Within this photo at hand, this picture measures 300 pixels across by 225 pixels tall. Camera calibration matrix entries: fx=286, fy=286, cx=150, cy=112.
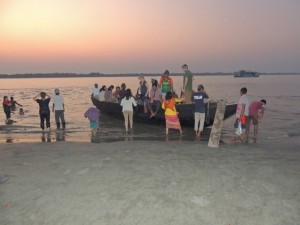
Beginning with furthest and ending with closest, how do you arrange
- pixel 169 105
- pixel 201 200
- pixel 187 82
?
pixel 187 82
pixel 169 105
pixel 201 200

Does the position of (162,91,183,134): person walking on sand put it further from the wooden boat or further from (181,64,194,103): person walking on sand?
the wooden boat

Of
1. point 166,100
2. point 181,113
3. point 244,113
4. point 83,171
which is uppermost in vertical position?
→ point 166,100

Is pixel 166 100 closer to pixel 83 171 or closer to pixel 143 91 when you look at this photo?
pixel 143 91

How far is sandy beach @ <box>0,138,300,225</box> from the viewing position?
408 cm

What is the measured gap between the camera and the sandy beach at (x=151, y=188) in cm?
408

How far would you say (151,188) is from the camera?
193 inches

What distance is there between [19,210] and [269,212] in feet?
12.2

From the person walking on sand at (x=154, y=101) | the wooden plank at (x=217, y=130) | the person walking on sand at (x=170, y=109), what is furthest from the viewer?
the person walking on sand at (x=154, y=101)

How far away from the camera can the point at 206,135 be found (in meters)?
12.4

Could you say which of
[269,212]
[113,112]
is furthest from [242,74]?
[269,212]

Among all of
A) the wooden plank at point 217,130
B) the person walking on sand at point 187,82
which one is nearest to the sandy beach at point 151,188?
the wooden plank at point 217,130

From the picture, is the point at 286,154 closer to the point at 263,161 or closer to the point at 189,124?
the point at 263,161

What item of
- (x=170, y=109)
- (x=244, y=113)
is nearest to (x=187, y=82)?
(x=170, y=109)

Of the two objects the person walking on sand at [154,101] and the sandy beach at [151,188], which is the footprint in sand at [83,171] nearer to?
the sandy beach at [151,188]
